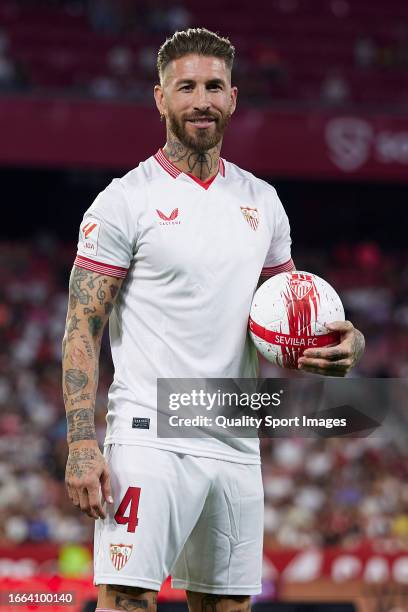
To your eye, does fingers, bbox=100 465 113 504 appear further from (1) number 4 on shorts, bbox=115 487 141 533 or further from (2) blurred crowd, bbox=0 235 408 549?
(2) blurred crowd, bbox=0 235 408 549

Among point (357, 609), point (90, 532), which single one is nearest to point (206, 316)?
point (357, 609)

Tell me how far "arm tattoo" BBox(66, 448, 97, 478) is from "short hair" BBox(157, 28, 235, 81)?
1.16m

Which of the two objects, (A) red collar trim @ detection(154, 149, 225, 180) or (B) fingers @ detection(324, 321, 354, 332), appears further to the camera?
(A) red collar trim @ detection(154, 149, 225, 180)

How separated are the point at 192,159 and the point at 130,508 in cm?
105

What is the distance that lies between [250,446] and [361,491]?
7398 mm

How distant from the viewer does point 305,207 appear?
51.6 ft

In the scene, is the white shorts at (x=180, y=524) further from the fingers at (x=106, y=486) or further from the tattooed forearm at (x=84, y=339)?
the tattooed forearm at (x=84, y=339)

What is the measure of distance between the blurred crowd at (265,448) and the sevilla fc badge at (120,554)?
6.07 meters

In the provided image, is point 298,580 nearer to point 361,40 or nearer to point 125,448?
point 125,448

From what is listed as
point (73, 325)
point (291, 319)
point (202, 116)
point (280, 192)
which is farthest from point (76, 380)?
point (280, 192)

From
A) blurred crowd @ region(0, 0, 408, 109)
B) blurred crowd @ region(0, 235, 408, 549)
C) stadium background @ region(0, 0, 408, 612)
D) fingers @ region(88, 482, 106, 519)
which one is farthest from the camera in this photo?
blurred crowd @ region(0, 0, 408, 109)

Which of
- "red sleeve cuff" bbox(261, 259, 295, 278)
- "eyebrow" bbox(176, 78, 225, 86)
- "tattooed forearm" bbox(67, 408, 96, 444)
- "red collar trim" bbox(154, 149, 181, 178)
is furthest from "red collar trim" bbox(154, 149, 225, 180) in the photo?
"tattooed forearm" bbox(67, 408, 96, 444)

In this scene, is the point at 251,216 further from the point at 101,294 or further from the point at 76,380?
the point at 76,380

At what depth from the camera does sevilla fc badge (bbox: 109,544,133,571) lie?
290 cm
